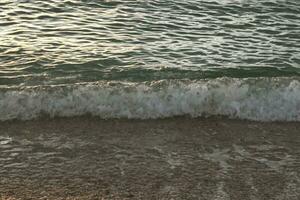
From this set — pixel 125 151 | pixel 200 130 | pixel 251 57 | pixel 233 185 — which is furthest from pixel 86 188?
pixel 251 57

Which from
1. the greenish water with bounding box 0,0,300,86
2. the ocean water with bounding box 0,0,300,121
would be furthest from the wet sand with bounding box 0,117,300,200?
the greenish water with bounding box 0,0,300,86

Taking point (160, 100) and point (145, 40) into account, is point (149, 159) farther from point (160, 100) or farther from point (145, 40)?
point (145, 40)

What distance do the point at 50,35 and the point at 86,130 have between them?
4.25 metres

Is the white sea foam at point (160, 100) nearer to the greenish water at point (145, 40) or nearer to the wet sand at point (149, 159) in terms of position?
the wet sand at point (149, 159)

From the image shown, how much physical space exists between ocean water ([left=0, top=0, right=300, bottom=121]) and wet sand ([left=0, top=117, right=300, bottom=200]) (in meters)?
0.34

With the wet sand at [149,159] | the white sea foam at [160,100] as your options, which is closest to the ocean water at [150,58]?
the white sea foam at [160,100]

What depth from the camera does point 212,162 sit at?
6.27 m

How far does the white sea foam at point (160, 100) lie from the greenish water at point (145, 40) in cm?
70

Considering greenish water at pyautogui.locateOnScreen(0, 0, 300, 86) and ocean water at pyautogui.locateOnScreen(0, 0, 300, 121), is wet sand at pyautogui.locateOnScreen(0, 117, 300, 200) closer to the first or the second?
ocean water at pyautogui.locateOnScreen(0, 0, 300, 121)

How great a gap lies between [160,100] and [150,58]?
2031 mm

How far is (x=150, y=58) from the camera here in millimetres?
9797

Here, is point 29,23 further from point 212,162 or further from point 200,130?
point 212,162

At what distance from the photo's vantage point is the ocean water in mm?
7809

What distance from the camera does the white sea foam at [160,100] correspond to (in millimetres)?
7609
